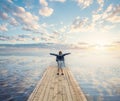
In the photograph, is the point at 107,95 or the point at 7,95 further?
the point at 107,95

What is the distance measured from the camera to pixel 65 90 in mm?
15086

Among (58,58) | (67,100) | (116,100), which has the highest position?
(58,58)

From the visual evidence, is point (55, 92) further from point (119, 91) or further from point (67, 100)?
point (119, 91)

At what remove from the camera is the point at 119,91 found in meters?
23.2

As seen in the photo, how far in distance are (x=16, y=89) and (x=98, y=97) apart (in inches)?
382

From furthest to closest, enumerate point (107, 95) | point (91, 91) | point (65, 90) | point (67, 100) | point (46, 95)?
1. point (91, 91)
2. point (107, 95)
3. point (65, 90)
4. point (46, 95)
5. point (67, 100)

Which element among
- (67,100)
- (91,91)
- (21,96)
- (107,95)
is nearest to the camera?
(67,100)

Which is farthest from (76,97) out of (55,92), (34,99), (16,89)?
(16,89)

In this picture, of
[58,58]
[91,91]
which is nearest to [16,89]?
[58,58]

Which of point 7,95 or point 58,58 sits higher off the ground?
point 58,58

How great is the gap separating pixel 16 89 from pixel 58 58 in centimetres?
637

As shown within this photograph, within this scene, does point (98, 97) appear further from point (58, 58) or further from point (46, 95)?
point (46, 95)

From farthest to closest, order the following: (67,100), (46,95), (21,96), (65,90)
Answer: (21,96) < (65,90) < (46,95) < (67,100)

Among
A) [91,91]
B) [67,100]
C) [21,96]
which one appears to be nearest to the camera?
[67,100]
